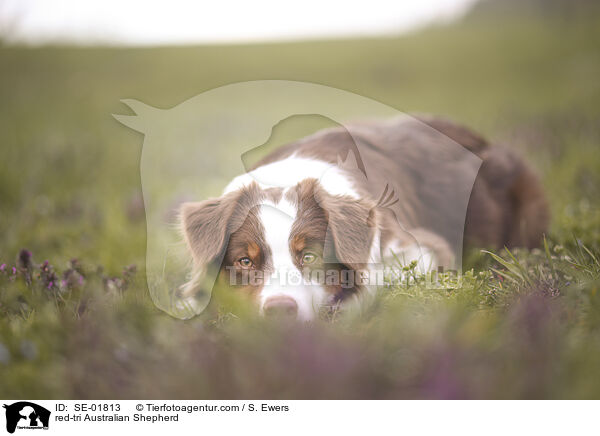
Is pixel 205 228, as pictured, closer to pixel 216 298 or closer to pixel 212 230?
pixel 212 230

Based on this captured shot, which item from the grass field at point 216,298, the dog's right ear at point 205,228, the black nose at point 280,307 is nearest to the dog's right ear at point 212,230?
the dog's right ear at point 205,228

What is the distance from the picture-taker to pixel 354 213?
2.72m

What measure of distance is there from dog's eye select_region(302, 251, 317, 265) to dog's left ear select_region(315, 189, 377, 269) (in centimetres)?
8

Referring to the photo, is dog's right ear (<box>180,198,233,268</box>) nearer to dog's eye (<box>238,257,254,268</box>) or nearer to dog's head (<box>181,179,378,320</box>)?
dog's head (<box>181,179,378,320</box>)

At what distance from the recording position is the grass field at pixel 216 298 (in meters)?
1.50

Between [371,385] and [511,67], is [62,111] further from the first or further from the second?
[511,67]
